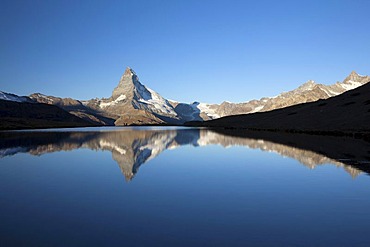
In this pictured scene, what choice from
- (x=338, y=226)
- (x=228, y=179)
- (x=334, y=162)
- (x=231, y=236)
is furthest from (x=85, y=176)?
(x=334, y=162)

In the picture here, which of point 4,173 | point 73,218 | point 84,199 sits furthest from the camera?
point 4,173

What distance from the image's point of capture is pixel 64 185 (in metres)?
25.5

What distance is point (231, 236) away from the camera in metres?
13.7

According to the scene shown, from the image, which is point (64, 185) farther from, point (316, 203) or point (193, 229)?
point (316, 203)

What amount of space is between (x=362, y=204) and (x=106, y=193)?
16618 millimetres

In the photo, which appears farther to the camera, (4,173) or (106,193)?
(4,173)

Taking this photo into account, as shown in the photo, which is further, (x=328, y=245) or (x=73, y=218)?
(x=73, y=218)

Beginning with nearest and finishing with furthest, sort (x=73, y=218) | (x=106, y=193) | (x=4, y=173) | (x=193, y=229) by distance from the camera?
1. (x=193, y=229)
2. (x=73, y=218)
3. (x=106, y=193)
4. (x=4, y=173)

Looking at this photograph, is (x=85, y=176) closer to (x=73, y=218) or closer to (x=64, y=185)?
(x=64, y=185)

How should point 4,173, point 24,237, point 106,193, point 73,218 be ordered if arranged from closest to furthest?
point 24,237
point 73,218
point 106,193
point 4,173

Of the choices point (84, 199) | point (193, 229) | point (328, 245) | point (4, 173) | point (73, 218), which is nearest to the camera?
point (328, 245)

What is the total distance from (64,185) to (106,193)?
197 inches

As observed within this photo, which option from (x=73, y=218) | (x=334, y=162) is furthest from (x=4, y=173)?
(x=334, y=162)

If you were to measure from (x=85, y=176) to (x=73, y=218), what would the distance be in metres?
14.1
